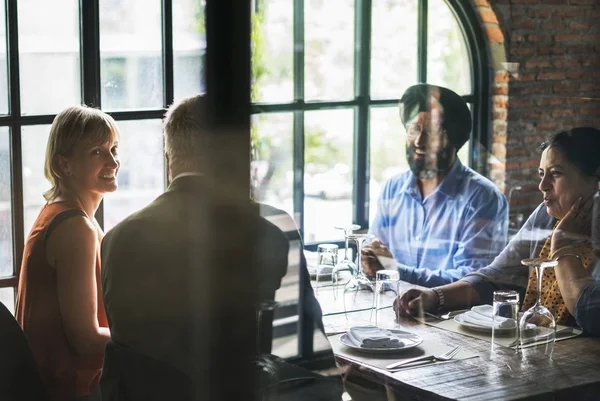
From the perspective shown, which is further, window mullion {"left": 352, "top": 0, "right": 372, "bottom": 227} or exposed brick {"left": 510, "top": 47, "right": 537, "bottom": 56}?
window mullion {"left": 352, "top": 0, "right": 372, "bottom": 227}

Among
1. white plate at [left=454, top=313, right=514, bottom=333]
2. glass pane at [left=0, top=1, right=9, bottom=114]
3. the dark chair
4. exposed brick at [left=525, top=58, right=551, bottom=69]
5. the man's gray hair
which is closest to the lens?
the man's gray hair

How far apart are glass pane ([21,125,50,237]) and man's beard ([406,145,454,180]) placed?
951mm

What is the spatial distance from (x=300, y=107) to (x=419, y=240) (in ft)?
1.16

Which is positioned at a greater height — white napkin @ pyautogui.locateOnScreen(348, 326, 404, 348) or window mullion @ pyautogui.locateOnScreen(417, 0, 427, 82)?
window mullion @ pyautogui.locateOnScreen(417, 0, 427, 82)

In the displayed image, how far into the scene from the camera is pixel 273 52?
764 millimetres

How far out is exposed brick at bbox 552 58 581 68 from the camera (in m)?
0.75

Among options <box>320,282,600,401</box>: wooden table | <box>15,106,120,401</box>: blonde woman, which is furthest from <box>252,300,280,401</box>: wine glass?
<box>15,106,120,401</box>: blonde woman

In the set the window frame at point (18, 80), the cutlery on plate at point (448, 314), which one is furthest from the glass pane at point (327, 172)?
the window frame at point (18, 80)

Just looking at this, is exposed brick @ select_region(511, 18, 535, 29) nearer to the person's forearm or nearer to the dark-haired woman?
the dark-haired woman

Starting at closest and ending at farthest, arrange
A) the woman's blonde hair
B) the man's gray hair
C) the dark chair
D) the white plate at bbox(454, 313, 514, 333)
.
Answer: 1. the man's gray hair
2. the white plate at bbox(454, 313, 514, 333)
3. the dark chair
4. the woman's blonde hair

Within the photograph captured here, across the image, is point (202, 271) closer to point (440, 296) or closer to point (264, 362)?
point (264, 362)

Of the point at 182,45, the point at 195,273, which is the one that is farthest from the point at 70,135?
the point at 195,273

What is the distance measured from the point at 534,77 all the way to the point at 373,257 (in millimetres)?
365

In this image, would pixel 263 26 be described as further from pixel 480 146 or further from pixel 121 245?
pixel 121 245
